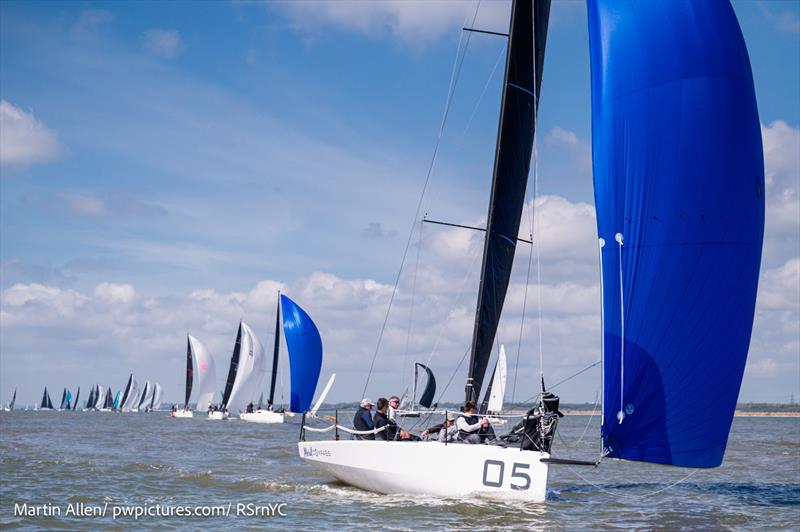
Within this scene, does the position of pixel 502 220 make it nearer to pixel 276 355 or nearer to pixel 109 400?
pixel 276 355

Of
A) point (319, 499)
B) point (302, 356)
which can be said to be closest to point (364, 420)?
point (319, 499)

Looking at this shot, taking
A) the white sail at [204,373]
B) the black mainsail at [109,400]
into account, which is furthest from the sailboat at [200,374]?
the black mainsail at [109,400]

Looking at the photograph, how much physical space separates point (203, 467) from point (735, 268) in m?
14.8

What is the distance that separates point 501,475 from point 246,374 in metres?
59.4

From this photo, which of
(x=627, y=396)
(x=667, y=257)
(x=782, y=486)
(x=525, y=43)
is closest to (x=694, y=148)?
(x=667, y=257)

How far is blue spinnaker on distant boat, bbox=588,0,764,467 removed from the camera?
500 inches

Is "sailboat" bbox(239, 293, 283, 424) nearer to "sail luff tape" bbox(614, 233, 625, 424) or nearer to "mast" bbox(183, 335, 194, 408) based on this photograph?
"mast" bbox(183, 335, 194, 408)

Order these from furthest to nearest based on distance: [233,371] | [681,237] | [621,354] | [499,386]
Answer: [233,371], [499,386], [621,354], [681,237]

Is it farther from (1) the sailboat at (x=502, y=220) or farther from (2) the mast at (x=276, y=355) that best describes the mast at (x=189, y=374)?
(1) the sailboat at (x=502, y=220)

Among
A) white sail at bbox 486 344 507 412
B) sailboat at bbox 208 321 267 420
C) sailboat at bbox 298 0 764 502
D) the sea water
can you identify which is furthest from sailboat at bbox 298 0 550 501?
sailboat at bbox 208 321 267 420

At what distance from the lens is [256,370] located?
71.7 metres

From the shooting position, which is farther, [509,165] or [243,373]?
[243,373]

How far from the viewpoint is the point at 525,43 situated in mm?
17562

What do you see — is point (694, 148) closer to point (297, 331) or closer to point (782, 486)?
point (782, 486)
